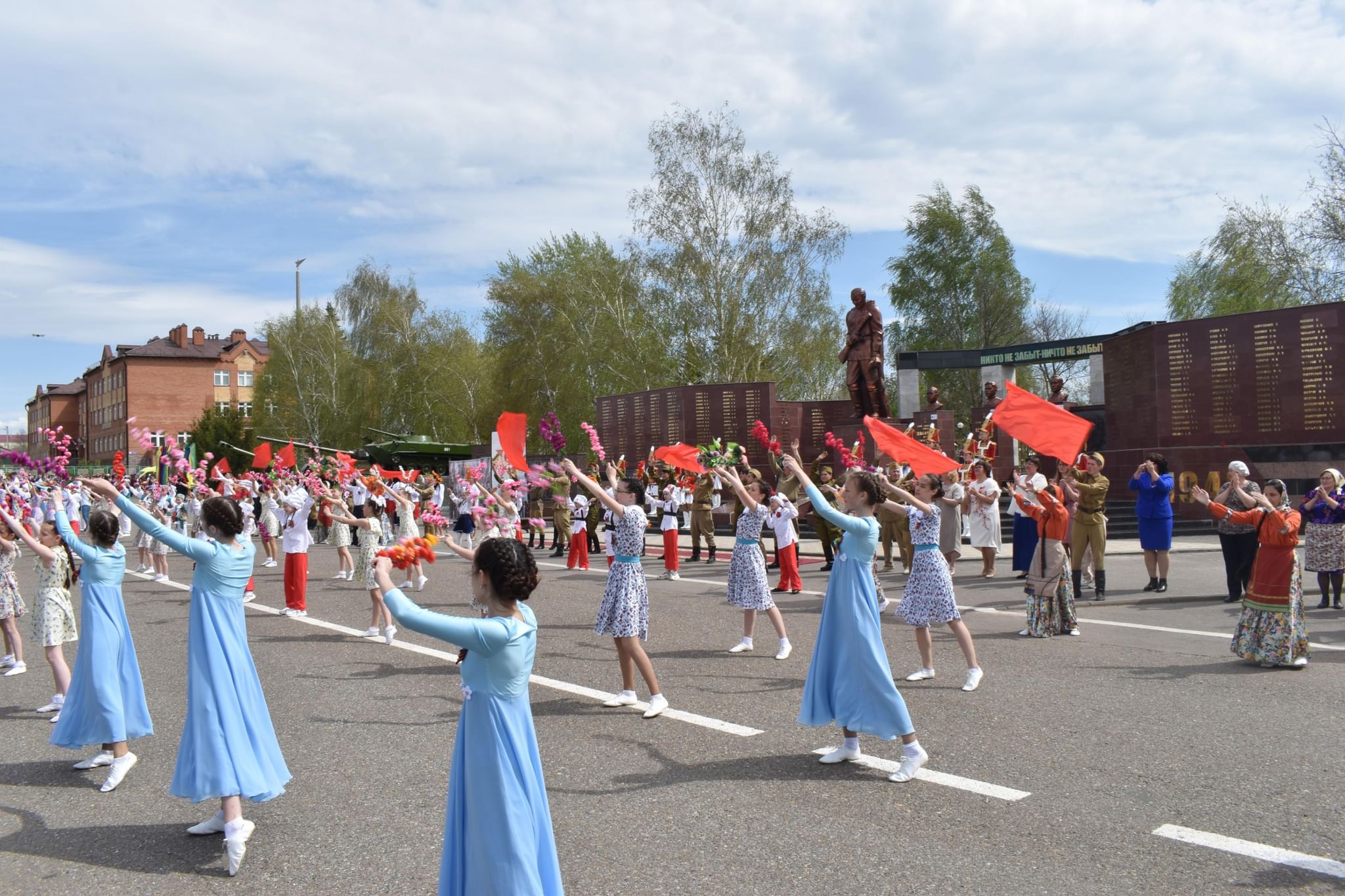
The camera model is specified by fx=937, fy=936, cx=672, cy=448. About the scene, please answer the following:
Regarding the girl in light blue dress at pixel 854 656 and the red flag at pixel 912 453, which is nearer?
the girl in light blue dress at pixel 854 656

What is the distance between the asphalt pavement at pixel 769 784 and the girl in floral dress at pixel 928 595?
0.72 ft

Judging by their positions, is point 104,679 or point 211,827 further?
point 104,679

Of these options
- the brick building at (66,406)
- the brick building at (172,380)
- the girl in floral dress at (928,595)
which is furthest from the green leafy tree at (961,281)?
the brick building at (66,406)

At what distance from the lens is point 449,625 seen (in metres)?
3.14

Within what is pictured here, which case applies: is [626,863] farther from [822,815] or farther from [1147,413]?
[1147,413]

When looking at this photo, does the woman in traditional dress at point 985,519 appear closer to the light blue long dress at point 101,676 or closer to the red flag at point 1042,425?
the red flag at point 1042,425

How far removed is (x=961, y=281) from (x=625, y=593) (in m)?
41.3

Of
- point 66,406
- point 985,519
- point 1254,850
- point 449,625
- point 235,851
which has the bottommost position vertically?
point 1254,850

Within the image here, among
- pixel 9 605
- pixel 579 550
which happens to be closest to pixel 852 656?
pixel 9 605

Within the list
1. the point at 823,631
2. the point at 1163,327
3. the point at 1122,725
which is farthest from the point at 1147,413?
the point at 823,631

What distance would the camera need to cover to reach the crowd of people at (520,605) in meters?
3.31

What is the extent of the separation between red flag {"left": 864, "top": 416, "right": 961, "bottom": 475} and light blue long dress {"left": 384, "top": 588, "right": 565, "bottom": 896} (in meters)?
4.79

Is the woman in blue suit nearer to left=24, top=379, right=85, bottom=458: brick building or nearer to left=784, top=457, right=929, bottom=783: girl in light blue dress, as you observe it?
left=784, top=457, right=929, bottom=783: girl in light blue dress

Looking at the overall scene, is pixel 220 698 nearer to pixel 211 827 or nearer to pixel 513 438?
pixel 211 827
